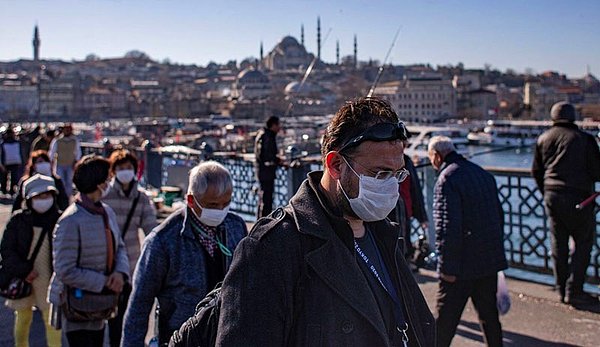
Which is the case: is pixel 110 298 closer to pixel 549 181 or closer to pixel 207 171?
pixel 207 171

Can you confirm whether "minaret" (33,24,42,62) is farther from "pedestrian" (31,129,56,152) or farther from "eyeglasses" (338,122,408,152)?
"eyeglasses" (338,122,408,152)

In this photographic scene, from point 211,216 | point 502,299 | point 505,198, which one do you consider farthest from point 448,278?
point 505,198

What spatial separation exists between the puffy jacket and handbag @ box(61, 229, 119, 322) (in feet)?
8.74

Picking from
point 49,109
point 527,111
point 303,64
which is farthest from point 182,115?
point 527,111

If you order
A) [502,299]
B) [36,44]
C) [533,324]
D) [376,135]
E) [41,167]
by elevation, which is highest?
[36,44]

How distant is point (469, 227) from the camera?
3.29 meters

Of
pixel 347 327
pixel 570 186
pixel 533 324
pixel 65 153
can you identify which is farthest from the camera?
pixel 65 153

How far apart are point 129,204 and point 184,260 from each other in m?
1.51

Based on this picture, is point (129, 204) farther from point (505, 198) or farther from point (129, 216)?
point (505, 198)

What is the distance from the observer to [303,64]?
134m

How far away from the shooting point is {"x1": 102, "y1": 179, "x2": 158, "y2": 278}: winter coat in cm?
375

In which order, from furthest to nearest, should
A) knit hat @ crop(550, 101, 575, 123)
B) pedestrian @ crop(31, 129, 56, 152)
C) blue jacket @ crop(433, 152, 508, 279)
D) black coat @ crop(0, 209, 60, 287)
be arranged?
1. pedestrian @ crop(31, 129, 56, 152)
2. knit hat @ crop(550, 101, 575, 123)
3. black coat @ crop(0, 209, 60, 287)
4. blue jacket @ crop(433, 152, 508, 279)

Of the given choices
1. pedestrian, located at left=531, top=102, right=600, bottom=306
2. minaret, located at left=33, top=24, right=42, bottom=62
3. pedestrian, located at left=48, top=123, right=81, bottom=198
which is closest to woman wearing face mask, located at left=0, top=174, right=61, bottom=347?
pedestrian, located at left=531, top=102, right=600, bottom=306

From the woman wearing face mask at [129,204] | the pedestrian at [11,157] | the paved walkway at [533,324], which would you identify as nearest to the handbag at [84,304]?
the woman wearing face mask at [129,204]
